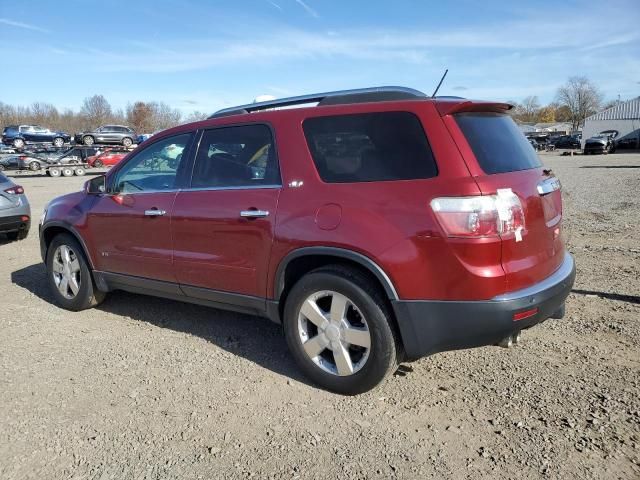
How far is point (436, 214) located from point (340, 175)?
27.7 inches

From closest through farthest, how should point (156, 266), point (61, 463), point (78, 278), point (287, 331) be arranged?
point (61, 463), point (287, 331), point (156, 266), point (78, 278)

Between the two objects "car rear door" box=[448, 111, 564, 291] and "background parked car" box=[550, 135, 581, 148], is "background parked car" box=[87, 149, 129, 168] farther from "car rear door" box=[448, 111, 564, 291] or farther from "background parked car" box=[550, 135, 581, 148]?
"background parked car" box=[550, 135, 581, 148]

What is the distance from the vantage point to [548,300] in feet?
10.1

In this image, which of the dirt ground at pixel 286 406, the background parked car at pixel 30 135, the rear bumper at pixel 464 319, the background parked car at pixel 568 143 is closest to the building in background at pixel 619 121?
the background parked car at pixel 568 143

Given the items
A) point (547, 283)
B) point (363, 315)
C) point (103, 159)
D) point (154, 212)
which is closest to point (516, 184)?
point (547, 283)

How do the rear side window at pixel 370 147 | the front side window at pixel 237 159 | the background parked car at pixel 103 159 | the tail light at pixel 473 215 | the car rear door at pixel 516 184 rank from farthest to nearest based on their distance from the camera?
the background parked car at pixel 103 159
the front side window at pixel 237 159
the rear side window at pixel 370 147
the car rear door at pixel 516 184
the tail light at pixel 473 215

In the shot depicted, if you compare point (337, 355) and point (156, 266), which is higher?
point (156, 266)

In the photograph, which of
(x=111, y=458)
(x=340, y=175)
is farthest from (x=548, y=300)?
(x=111, y=458)

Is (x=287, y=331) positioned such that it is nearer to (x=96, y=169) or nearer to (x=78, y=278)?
(x=78, y=278)

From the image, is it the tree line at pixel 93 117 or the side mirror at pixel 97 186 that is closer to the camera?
the side mirror at pixel 97 186

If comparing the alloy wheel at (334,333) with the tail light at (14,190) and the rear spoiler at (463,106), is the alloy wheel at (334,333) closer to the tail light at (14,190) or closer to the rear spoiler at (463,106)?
the rear spoiler at (463,106)

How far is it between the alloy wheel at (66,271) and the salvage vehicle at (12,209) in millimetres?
3908

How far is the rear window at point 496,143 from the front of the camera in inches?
120

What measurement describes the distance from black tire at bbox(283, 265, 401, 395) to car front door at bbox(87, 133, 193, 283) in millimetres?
1341
